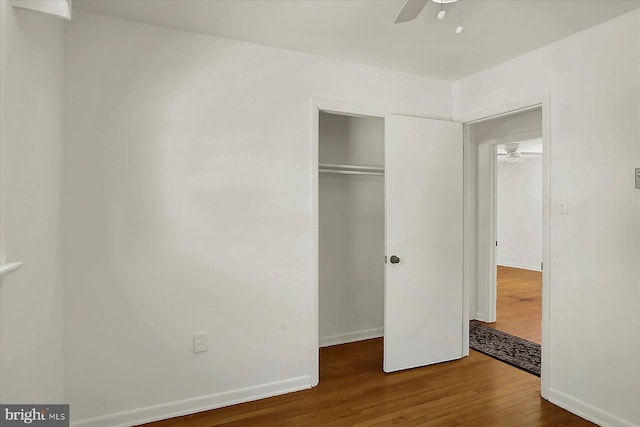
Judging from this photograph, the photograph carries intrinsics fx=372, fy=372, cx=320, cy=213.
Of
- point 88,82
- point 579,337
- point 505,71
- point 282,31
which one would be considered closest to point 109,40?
point 88,82

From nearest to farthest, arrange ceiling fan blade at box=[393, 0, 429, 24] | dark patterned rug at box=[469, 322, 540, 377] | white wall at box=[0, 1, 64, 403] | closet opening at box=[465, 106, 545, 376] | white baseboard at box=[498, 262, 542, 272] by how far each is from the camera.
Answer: white wall at box=[0, 1, 64, 403] < ceiling fan blade at box=[393, 0, 429, 24] < dark patterned rug at box=[469, 322, 540, 377] < closet opening at box=[465, 106, 545, 376] < white baseboard at box=[498, 262, 542, 272]

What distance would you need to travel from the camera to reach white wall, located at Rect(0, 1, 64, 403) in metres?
1.30

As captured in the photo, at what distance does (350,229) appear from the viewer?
12.6 feet

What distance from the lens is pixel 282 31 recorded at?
2455 millimetres

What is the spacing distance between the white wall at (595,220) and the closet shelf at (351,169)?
1.51 meters

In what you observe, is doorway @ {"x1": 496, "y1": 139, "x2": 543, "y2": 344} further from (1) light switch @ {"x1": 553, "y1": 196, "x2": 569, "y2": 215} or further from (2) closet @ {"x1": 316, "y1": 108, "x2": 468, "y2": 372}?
(1) light switch @ {"x1": 553, "y1": 196, "x2": 569, "y2": 215}

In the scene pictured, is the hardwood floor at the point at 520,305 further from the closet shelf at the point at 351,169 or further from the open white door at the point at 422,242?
the closet shelf at the point at 351,169

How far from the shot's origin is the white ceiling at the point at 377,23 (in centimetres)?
212

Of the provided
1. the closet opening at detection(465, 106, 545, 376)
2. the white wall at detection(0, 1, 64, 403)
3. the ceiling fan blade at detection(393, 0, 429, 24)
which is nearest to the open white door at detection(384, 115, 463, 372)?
the closet opening at detection(465, 106, 545, 376)

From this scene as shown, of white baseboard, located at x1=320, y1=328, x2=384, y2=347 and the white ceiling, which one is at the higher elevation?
the white ceiling

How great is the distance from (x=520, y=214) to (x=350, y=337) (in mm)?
6411

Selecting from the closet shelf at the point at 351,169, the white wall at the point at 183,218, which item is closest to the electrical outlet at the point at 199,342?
the white wall at the point at 183,218

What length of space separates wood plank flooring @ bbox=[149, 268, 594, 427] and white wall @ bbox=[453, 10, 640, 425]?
0.31 metres

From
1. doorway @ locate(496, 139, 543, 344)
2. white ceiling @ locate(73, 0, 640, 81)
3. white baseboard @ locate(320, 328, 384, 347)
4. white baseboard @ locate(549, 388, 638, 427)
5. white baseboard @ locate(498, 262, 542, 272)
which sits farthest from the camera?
white baseboard @ locate(498, 262, 542, 272)
